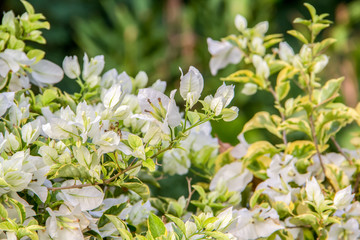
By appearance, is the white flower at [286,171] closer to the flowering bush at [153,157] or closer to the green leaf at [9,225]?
the flowering bush at [153,157]

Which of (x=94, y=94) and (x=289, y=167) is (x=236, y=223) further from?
(x=94, y=94)

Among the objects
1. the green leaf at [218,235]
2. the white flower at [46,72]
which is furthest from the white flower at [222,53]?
the green leaf at [218,235]

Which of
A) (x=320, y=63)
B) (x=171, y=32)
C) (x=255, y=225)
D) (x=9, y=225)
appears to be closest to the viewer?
(x=9, y=225)

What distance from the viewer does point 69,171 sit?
0.48m

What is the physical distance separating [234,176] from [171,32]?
2.70 m

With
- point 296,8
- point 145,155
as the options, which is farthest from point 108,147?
point 296,8

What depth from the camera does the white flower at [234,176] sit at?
0.65m

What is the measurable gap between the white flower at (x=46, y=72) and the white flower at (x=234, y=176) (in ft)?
0.79

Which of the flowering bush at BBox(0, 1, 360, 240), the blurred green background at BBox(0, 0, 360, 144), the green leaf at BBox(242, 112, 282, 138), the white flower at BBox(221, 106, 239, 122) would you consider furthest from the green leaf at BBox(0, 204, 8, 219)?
the blurred green background at BBox(0, 0, 360, 144)

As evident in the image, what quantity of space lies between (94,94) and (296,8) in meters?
3.42

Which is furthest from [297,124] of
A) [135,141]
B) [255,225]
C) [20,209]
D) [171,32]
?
[171,32]

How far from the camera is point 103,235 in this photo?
1.73ft

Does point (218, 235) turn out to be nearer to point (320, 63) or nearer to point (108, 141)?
point (108, 141)

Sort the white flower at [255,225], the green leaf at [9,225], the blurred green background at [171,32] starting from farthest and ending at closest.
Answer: the blurred green background at [171,32]
the white flower at [255,225]
the green leaf at [9,225]
